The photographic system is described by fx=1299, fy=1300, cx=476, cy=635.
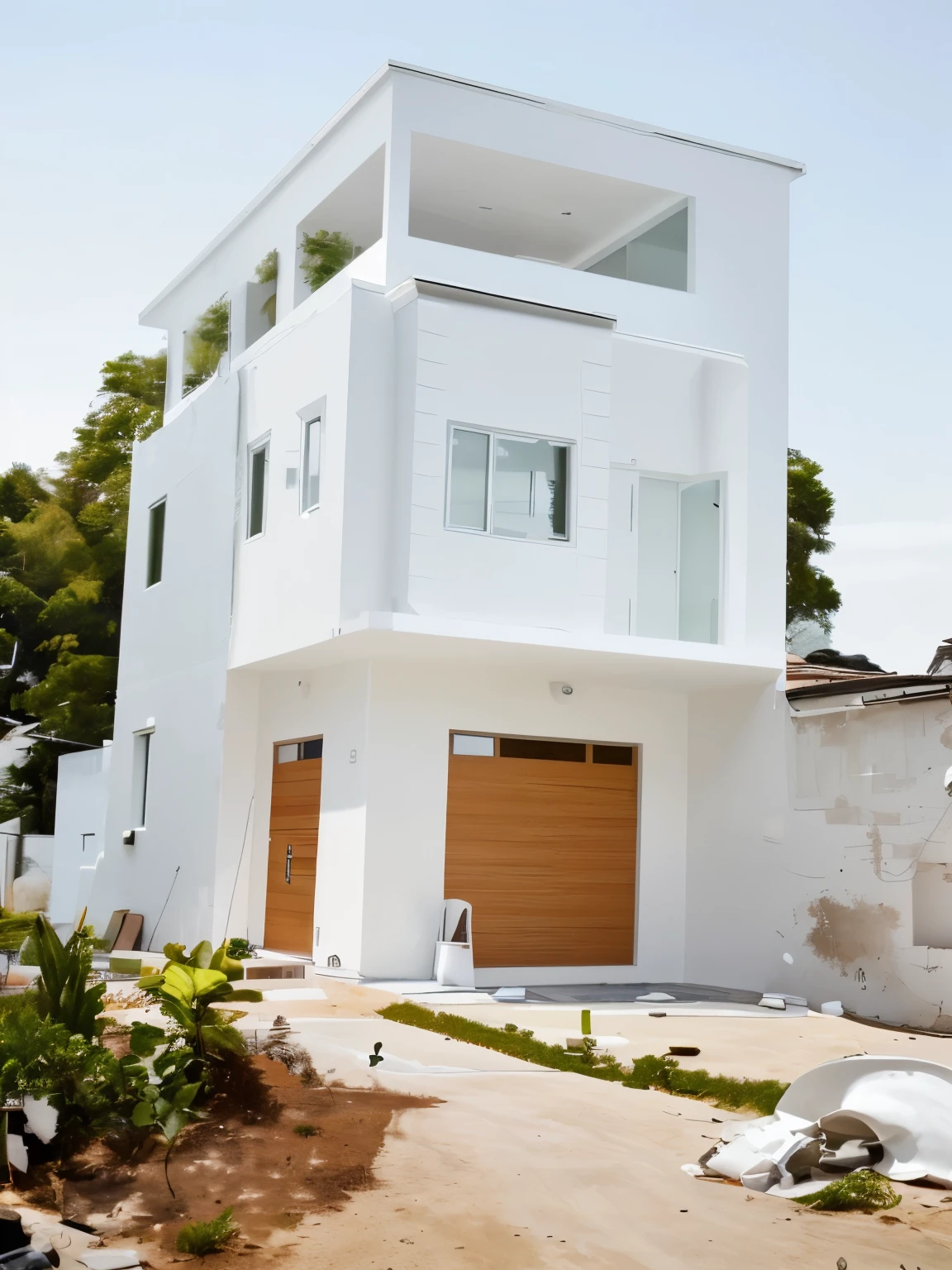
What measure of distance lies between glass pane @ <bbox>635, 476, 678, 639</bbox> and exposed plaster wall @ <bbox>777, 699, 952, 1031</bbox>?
1814mm

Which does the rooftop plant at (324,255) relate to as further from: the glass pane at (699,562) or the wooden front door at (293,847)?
the wooden front door at (293,847)

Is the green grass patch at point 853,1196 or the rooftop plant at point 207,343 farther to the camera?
the rooftop plant at point 207,343

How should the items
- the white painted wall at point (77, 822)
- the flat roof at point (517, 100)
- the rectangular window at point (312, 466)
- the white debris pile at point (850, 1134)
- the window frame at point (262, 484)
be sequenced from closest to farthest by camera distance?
the white debris pile at point (850, 1134), the rectangular window at point (312, 466), the flat roof at point (517, 100), the window frame at point (262, 484), the white painted wall at point (77, 822)

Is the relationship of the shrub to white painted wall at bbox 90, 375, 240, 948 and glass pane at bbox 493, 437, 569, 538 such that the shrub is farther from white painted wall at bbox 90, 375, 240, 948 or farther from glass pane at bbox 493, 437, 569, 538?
white painted wall at bbox 90, 375, 240, 948

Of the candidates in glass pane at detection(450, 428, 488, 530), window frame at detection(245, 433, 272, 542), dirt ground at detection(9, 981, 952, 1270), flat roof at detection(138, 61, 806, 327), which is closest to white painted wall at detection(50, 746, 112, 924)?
→ window frame at detection(245, 433, 272, 542)

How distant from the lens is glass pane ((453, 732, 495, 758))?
1416 cm

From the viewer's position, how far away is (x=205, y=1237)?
4.80 m

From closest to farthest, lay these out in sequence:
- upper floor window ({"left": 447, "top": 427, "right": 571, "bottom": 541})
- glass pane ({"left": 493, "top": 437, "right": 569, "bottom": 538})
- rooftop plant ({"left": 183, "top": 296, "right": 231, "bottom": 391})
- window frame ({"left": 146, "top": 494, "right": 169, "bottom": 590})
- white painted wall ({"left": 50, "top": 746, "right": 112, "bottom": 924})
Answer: upper floor window ({"left": 447, "top": 427, "right": 571, "bottom": 541})
glass pane ({"left": 493, "top": 437, "right": 569, "bottom": 538})
rooftop plant ({"left": 183, "top": 296, "right": 231, "bottom": 391})
window frame ({"left": 146, "top": 494, "right": 169, "bottom": 590})
white painted wall ({"left": 50, "top": 746, "right": 112, "bottom": 924})

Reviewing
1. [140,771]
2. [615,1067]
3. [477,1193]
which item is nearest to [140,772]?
[140,771]

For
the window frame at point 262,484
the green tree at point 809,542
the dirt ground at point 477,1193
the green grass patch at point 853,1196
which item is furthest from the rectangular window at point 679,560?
the green tree at point 809,542

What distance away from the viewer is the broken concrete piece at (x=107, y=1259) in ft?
15.1

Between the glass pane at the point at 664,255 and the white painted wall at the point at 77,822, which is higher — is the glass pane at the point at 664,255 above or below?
above

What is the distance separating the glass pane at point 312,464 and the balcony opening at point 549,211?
11.2 ft

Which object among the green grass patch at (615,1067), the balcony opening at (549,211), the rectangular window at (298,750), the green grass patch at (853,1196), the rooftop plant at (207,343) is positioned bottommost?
the green grass patch at (615,1067)
